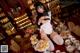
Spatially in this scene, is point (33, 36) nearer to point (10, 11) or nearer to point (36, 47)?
point (36, 47)

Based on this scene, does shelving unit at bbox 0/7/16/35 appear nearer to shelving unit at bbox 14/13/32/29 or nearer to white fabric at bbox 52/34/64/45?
shelving unit at bbox 14/13/32/29

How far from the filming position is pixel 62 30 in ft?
6.84

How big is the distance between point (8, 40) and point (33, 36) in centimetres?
17

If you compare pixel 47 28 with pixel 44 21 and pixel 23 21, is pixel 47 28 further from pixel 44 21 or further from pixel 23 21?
pixel 23 21

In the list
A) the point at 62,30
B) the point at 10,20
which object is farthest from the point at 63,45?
the point at 10,20

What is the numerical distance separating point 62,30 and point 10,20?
1.19 feet

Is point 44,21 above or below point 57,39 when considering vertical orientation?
above

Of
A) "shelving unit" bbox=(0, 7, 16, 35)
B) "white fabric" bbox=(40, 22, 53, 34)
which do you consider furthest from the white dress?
"shelving unit" bbox=(0, 7, 16, 35)

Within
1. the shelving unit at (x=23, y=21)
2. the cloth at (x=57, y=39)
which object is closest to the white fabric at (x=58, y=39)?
the cloth at (x=57, y=39)

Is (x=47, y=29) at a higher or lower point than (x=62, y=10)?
lower

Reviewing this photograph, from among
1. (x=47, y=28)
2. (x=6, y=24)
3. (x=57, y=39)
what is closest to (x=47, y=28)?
(x=47, y=28)

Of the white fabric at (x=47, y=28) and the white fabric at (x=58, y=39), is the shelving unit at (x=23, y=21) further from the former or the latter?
the white fabric at (x=58, y=39)

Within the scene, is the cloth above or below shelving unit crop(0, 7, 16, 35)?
below

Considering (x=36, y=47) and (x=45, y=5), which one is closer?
(x=36, y=47)
